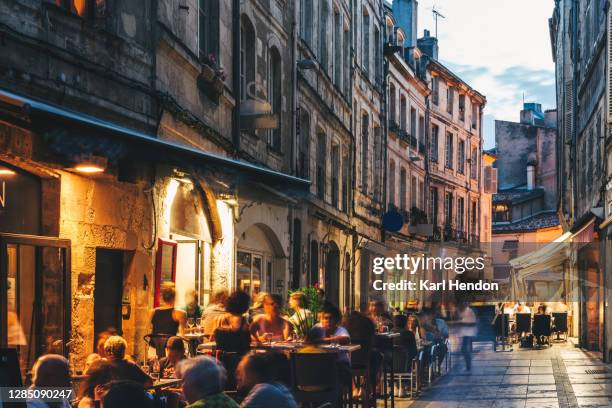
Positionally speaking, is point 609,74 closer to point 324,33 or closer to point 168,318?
point 324,33

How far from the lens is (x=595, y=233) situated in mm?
21531

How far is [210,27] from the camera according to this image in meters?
14.8

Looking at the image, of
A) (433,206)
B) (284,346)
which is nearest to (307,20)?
(284,346)

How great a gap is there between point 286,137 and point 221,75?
596 centimetres

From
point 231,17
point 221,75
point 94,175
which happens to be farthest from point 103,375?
point 231,17

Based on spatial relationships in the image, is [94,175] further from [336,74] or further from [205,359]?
[336,74]

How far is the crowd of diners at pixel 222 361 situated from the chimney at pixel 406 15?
Result: 28366mm

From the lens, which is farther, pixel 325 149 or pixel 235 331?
pixel 325 149

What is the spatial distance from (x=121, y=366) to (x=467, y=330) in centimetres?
1411

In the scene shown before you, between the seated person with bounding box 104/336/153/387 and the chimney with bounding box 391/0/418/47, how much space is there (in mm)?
38105

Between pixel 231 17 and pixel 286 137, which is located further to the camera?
pixel 286 137

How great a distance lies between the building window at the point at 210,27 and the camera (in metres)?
14.7

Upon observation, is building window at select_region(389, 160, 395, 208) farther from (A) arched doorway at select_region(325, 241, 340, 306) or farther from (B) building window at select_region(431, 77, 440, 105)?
(B) building window at select_region(431, 77, 440, 105)

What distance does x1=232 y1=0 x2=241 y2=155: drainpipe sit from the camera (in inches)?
624
